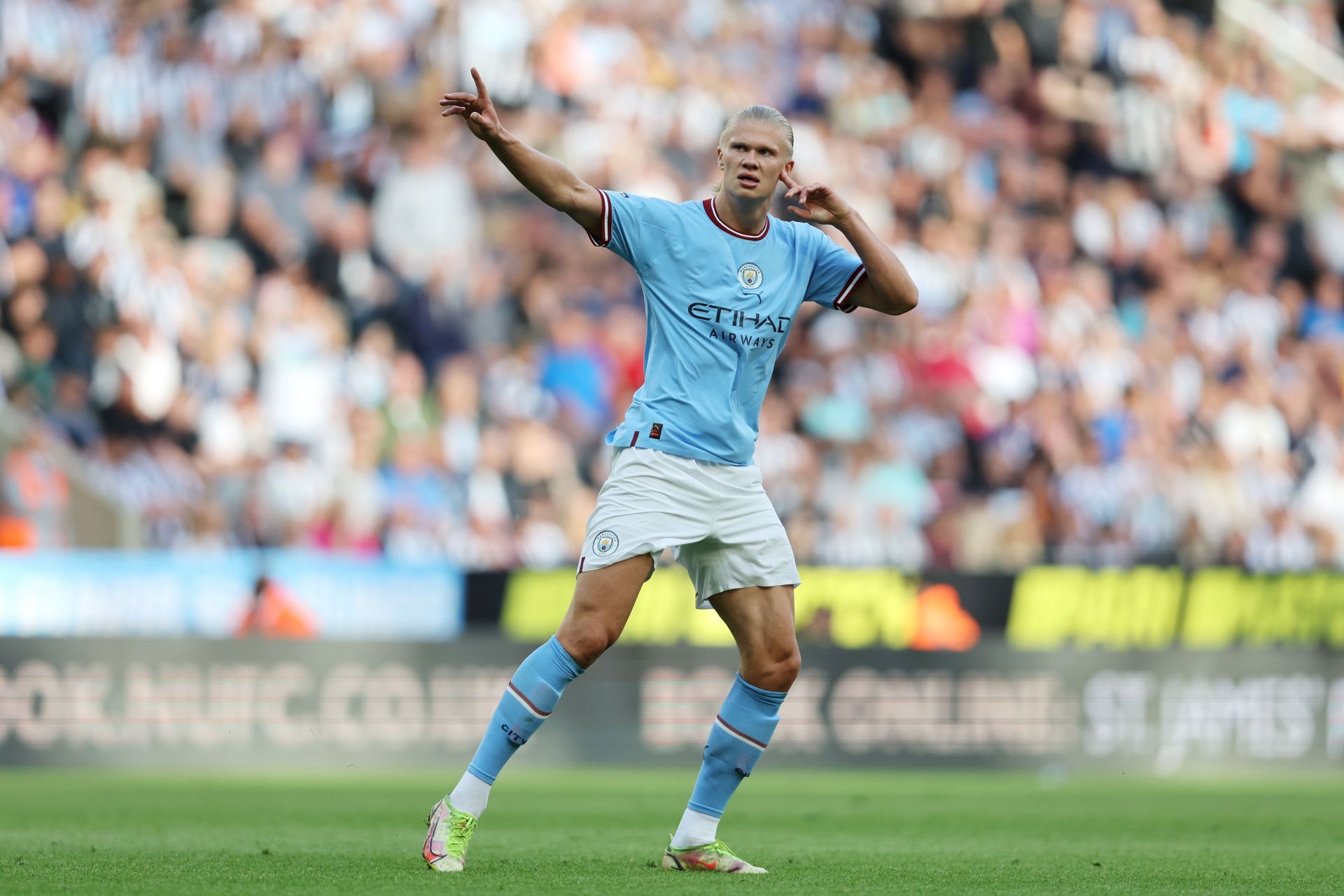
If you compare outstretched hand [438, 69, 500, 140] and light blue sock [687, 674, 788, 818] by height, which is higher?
outstretched hand [438, 69, 500, 140]

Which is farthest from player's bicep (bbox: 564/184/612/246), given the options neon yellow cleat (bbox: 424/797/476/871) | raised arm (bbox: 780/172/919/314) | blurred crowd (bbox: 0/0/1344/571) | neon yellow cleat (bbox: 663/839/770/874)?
blurred crowd (bbox: 0/0/1344/571)

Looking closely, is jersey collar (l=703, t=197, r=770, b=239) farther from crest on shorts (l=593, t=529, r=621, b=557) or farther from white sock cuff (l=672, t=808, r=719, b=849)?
white sock cuff (l=672, t=808, r=719, b=849)

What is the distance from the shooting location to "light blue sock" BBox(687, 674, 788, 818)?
21.8 feet

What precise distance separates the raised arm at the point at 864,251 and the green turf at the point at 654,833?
6.43ft

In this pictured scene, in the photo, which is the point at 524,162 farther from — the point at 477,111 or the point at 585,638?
the point at 585,638

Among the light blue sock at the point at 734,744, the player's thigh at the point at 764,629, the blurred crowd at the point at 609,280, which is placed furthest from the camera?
the blurred crowd at the point at 609,280

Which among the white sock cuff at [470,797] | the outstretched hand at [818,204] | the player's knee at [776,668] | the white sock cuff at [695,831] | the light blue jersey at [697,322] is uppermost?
the outstretched hand at [818,204]

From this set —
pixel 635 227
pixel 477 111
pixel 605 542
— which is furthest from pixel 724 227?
pixel 605 542

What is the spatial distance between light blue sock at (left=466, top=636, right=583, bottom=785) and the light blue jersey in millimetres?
759

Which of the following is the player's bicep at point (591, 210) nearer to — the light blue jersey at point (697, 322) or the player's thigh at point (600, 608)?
the light blue jersey at point (697, 322)

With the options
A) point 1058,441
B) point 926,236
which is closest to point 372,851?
point 1058,441

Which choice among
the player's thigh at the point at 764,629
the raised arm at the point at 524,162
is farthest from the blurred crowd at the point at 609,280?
the raised arm at the point at 524,162

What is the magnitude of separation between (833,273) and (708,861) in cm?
207

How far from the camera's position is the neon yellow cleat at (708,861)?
647 centimetres
